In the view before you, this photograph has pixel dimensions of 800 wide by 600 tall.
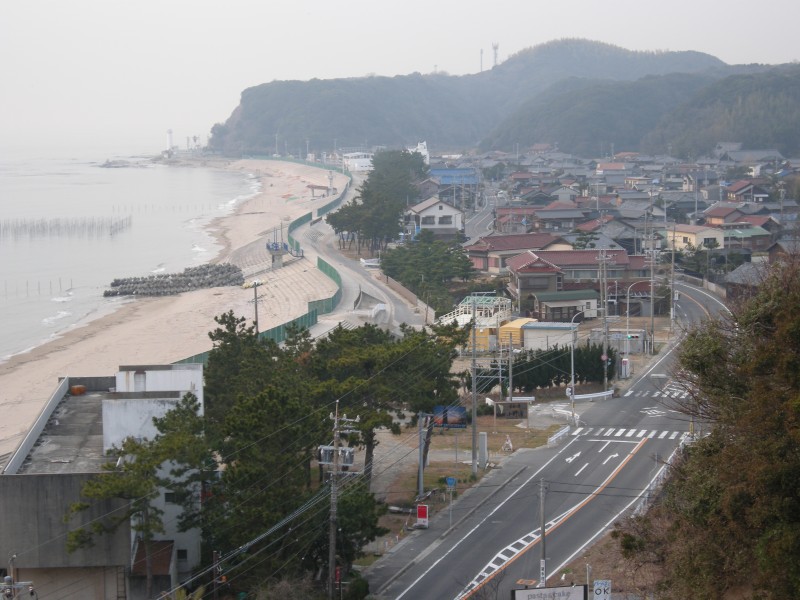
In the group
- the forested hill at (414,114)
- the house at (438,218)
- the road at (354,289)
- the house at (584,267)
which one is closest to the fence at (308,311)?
the road at (354,289)

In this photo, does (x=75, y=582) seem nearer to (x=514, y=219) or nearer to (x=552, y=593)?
(x=552, y=593)

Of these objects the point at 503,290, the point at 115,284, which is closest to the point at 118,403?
the point at 503,290

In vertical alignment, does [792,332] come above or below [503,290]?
above

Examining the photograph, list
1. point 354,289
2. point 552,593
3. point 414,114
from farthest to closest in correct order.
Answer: point 414,114, point 354,289, point 552,593

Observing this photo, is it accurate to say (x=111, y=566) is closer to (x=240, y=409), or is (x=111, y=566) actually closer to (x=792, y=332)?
(x=240, y=409)

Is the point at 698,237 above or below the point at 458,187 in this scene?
below

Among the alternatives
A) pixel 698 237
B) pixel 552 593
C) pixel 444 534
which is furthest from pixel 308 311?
pixel 552 593
